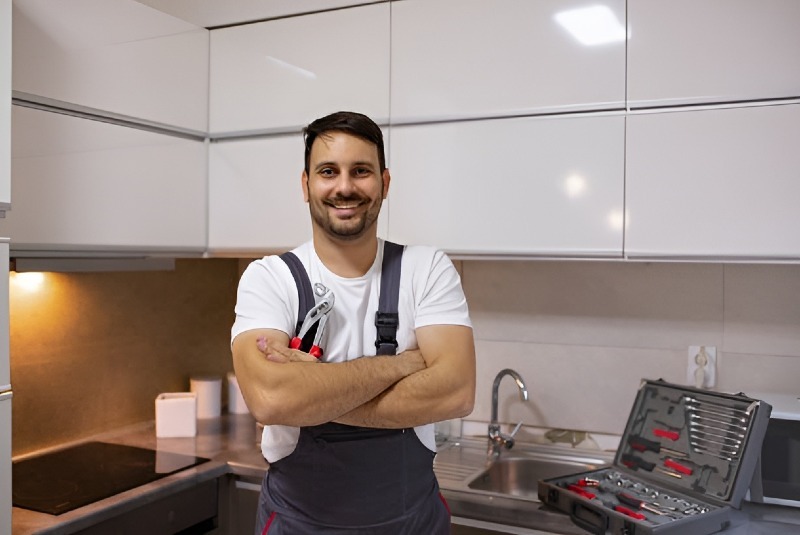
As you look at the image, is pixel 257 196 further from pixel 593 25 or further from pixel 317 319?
pixel 593 25

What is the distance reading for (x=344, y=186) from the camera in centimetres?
163

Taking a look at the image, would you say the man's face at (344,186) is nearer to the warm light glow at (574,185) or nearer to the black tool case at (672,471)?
the warm light glow at (574,185)

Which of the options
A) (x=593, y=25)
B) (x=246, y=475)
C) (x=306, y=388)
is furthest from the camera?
(x=246, y=475)

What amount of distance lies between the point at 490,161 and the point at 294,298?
87cm

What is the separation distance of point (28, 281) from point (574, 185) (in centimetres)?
168

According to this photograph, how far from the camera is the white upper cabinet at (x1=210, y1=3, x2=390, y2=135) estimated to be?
238 cm

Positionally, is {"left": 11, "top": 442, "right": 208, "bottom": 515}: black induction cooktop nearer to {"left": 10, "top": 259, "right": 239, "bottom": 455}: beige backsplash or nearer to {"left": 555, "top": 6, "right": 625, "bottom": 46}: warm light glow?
{"left": 10, "top": 259, "right": 239, "bottom": 455}: beige backsplash

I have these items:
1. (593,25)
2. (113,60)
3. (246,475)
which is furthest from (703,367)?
(113,60)

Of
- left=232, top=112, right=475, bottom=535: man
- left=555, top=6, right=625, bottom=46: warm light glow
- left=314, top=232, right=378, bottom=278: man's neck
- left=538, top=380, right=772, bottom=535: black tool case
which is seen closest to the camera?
left=232, top=112, right=475, bottom=535: man

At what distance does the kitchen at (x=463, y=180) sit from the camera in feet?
6.51

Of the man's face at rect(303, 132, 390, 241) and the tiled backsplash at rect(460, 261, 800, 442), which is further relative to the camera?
the tiled backsplash at rect(460, 261, 800, 442)

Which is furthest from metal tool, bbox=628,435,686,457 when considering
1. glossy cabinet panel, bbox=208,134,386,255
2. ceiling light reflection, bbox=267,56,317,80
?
ceiling light reflection, bbox=267,56,317,80

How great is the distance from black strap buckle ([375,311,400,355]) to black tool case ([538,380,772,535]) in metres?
0.67

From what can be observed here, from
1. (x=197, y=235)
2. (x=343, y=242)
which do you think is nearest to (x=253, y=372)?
(x=343, y=242)
